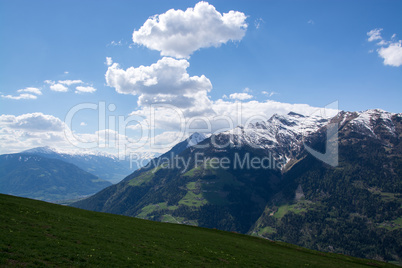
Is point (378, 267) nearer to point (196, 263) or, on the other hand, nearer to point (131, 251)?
point (196, 263)

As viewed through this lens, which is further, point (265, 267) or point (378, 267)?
point (378, 267)

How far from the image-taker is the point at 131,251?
36375 millimetres

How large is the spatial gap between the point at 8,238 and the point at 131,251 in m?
16.3

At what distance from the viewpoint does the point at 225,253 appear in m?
48.1

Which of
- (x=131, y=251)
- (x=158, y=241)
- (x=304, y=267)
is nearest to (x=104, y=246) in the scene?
(x=131, y=251)

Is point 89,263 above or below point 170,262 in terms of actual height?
above

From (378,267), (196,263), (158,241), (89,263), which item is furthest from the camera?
(378,267)

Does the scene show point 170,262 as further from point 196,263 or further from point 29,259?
point 29,259

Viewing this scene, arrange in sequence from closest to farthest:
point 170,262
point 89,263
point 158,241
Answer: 1. point 89,263
2. point 170,262
3. point 158,241

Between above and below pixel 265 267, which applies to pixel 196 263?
above

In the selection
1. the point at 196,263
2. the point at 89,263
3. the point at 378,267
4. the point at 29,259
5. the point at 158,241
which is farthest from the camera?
the point at 378,267

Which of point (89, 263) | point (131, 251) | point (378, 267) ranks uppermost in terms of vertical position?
point (89, 263)

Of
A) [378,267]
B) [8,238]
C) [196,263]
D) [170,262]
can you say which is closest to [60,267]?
[8,238]

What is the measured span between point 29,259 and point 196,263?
2289cm
